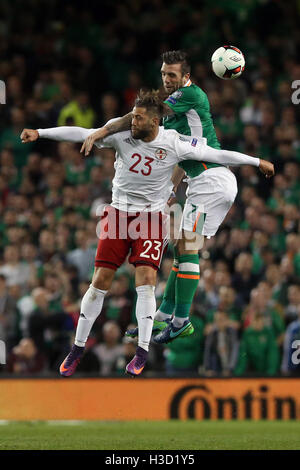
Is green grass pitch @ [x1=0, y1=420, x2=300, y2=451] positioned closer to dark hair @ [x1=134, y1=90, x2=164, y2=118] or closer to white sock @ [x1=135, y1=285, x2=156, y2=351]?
white sock @ [x1=135, y1=285, x2=156, y2=351]

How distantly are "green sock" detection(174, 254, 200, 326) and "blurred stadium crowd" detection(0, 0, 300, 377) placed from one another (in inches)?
162

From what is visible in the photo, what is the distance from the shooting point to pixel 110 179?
1752 cm

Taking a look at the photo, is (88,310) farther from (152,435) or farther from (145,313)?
(152,435)

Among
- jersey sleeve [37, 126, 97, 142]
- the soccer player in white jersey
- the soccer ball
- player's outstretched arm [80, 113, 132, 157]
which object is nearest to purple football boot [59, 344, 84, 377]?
the soccer player in white jersey

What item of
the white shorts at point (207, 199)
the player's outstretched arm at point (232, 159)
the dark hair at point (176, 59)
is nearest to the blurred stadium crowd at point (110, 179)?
the white shorts at point (207, 199)

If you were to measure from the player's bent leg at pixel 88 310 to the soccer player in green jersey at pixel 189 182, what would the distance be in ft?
2.21

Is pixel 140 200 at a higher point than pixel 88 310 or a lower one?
higher

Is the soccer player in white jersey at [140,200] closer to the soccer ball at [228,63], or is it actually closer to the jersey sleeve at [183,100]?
the jersey sleeve at [183,100]

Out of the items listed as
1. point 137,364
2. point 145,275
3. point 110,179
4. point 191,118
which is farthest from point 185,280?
point 110,179

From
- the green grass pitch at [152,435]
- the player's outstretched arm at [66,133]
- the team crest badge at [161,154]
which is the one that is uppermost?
the player's outstretched arm at [66,133]

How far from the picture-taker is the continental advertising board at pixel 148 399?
1548 cm

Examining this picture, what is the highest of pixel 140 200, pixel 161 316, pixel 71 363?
pixel 140 200

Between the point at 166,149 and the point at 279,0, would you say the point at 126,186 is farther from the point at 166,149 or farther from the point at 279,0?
the point at 279,0

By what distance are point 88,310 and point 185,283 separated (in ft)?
3.52
